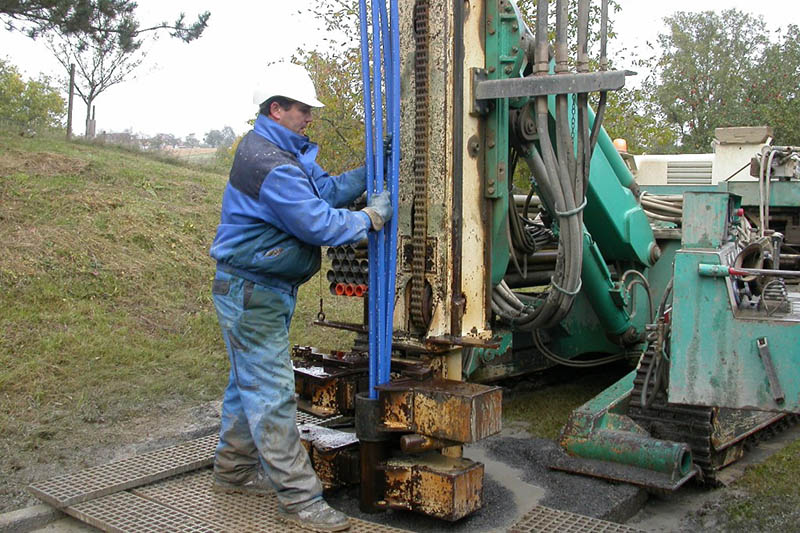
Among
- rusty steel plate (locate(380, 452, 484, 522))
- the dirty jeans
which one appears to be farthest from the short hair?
rusty steel plate (locate(380, 452, 484, 522))

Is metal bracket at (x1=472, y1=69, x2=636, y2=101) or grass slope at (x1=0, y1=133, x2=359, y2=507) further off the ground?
metal bracket at (x1=472, y1=69, x2=636, y2=101)

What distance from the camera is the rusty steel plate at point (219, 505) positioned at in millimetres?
3666

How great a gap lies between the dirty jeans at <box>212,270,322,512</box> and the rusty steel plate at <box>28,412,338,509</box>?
674mm

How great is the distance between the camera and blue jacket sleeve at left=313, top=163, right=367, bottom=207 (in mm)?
4074

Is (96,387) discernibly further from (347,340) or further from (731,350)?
(731,350)

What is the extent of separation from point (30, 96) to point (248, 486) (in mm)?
30127

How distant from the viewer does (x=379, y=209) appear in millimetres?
3809

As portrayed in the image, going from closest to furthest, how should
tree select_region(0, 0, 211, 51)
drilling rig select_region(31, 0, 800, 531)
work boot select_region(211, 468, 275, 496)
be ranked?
drilling rig select_region(31, 0, 800, 531), work boot select_region(211, 468, 275, 496), tree select_region(0, 0, 211, 51)

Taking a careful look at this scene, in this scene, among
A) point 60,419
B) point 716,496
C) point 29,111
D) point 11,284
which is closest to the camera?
point 716,496

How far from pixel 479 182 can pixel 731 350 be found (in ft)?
4.46

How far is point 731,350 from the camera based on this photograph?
11.9ft

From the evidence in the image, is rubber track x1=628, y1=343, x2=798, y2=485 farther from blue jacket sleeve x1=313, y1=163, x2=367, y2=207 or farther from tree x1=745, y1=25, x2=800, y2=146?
tree x1=745, y1=25, x2=800, y2=146

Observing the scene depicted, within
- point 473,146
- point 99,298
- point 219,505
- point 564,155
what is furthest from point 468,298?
point 99,298

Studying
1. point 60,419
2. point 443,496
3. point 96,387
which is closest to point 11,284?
point 96,387
